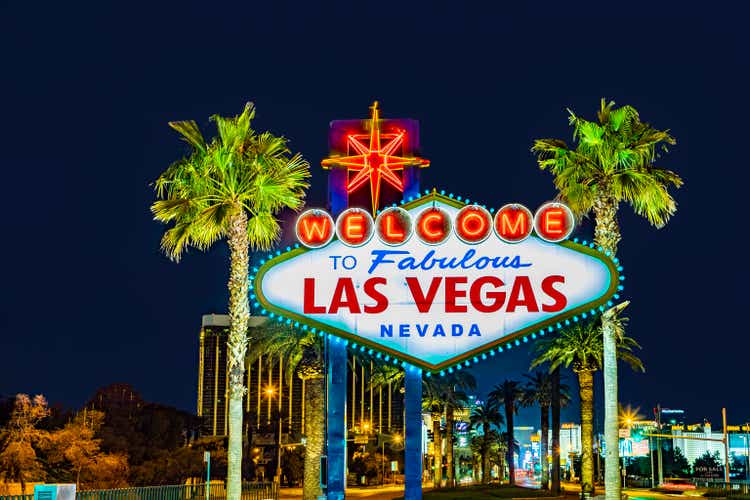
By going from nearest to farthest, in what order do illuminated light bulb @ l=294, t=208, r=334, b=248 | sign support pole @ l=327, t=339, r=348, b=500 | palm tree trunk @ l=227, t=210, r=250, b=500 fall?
palm tree trunk @ l=227, t=210, r=250, b=500
illuminated light bulb @ l=294, t=208, r=334, b=248
sign support pole @ l=327, t=339, r=348, b=500

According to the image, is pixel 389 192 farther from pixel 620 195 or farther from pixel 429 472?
pixel 429 472

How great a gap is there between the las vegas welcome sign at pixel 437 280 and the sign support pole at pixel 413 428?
838 mm

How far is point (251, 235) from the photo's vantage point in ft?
78.9

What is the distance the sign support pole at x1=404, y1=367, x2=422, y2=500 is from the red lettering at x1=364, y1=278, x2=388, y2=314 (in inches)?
70.5

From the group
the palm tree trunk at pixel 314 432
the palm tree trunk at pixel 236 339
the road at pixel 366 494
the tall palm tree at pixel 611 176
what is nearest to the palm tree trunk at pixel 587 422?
the road at pixel 366 494

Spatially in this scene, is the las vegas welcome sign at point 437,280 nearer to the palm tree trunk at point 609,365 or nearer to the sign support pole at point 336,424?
the palm tree trunk at point 609,365

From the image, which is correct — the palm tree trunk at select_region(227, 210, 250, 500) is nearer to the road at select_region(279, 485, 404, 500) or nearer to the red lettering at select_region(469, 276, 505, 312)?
the red lettering at select_region(469, 276, 505, 312)

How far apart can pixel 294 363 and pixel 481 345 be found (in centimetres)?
1701

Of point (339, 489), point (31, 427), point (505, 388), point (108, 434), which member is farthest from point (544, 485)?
point (339, 489)

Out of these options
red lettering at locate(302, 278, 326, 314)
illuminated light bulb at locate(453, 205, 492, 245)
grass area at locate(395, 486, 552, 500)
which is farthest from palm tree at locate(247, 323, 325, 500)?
grass area at locate(395, 486, 552, 500)

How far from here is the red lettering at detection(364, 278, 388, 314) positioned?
22703 mm

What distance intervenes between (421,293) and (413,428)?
3575 millimetres

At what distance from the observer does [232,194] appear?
22938 mm

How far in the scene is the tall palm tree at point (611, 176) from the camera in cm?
2314
